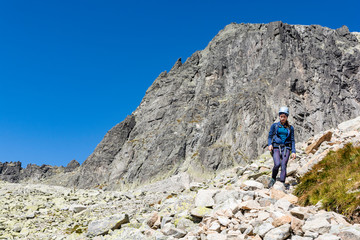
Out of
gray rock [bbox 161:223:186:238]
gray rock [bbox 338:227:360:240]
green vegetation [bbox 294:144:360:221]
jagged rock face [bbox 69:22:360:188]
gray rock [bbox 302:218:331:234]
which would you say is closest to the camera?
gray rock [bbox 338:227:360:240]


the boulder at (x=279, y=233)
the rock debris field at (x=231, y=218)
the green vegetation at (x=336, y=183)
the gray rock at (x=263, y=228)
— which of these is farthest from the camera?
the green vegetation at (x=336, y=183)

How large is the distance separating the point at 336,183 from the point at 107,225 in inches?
430

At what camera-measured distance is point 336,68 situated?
125 metres

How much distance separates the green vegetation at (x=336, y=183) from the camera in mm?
8511

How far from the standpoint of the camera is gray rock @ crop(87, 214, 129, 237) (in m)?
15.0

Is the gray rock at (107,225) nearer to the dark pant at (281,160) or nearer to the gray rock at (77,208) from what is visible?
the dark pant at (281,160)

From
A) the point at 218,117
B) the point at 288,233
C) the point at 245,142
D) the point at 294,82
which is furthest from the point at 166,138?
the point at 288,233

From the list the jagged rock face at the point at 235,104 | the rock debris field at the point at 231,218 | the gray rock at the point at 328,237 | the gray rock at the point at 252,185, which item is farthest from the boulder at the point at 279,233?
the jagged rock face at the point at 235,104

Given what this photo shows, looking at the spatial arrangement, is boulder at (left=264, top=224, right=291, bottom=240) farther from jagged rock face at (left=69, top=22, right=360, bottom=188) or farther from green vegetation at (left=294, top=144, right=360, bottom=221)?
jagged rock face at (left=69, top=22, right=360, bottom=188)

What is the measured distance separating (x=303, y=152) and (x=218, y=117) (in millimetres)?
103278

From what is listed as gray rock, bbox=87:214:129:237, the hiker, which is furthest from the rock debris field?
the hiker

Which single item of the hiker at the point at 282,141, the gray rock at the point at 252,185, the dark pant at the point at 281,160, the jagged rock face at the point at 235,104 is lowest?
the gray rock at the point at 252,185

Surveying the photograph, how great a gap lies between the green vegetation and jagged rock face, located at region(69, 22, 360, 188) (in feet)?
292

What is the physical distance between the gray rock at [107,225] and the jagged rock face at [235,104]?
282 ft
